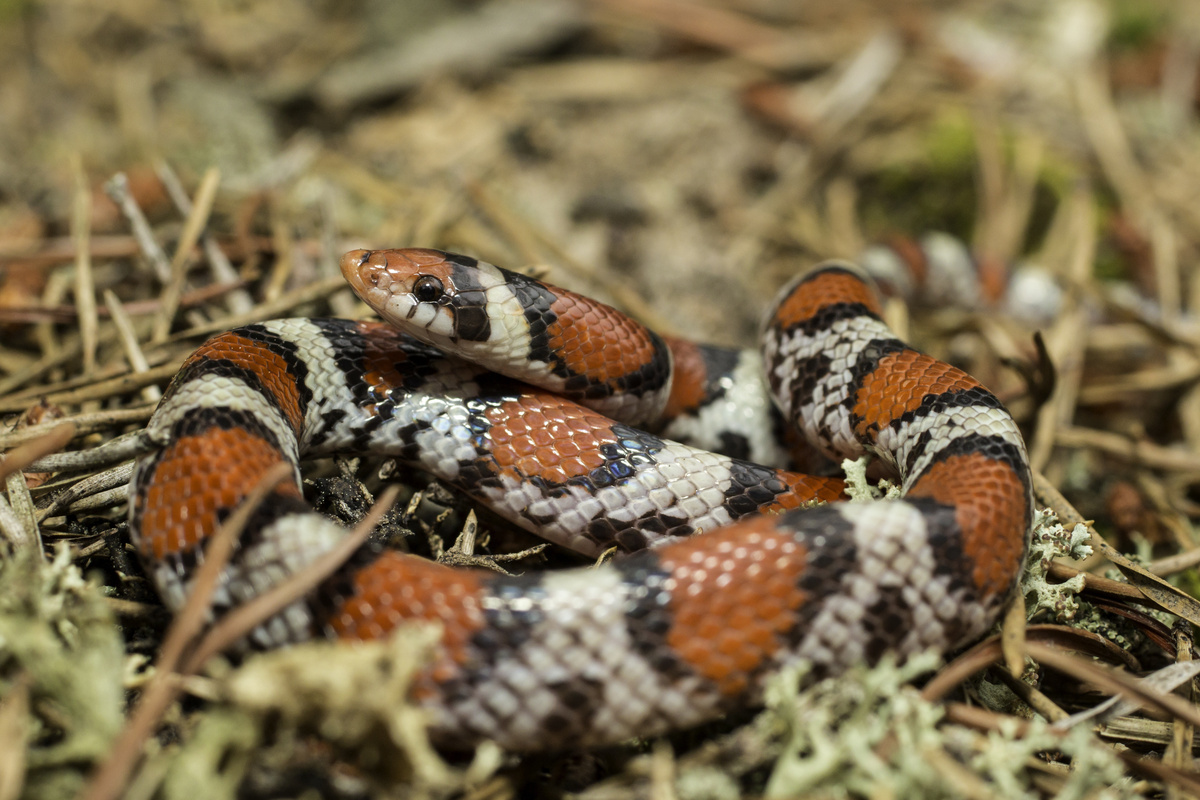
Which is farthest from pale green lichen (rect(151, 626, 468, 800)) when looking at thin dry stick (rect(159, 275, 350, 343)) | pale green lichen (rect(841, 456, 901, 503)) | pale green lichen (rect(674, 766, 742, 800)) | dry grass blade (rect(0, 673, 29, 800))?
thin dry stick (rect(159, 275, 350, 343))

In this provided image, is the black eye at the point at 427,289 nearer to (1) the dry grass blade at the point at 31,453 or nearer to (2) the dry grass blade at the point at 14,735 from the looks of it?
(1) the dry grass blade at the point at 31,453

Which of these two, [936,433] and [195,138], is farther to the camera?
[195,138]

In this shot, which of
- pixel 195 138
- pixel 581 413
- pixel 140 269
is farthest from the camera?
pixel 195 138

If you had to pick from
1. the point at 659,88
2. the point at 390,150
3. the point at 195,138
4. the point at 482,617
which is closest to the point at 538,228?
the point at 390,150

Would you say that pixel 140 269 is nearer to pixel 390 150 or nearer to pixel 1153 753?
pixel 390 150

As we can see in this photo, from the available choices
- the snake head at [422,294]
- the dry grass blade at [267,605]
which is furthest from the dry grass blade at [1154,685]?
the snake head at [422,294]

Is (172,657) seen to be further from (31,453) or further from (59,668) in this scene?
(31,453)
